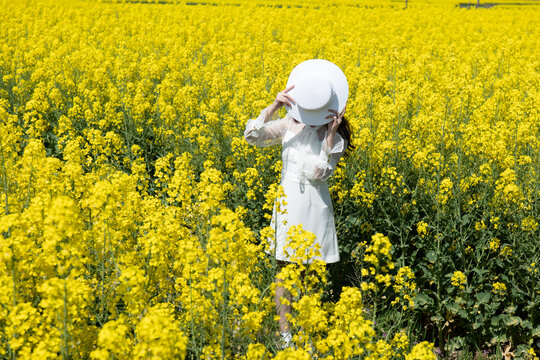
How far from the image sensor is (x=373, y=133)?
5.10 metres

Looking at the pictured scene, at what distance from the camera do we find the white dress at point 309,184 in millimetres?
3484

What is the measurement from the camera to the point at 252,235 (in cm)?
306

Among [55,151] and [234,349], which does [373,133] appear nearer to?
[234,349]

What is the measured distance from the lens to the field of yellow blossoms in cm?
243

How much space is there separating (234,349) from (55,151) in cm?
468

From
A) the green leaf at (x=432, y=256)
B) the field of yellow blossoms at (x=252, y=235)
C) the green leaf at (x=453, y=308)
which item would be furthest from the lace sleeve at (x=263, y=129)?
the green leaf at (x=453, y=308)

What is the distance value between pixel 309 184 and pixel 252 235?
0.64 m

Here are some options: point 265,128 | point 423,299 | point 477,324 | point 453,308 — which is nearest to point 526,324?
point 477,324

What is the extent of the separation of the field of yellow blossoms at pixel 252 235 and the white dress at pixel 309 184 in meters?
0.19

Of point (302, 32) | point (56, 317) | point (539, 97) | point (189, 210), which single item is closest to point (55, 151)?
point (189, 210)

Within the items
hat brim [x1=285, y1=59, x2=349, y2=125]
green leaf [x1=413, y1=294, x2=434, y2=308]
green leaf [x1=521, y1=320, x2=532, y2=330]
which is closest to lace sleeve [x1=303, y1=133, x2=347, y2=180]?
hat brim [x1=285, y1=59, x2=349, y2=125]

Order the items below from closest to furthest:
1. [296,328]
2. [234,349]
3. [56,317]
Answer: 1. [56,317]
2. [296,328]
3. [234,349]

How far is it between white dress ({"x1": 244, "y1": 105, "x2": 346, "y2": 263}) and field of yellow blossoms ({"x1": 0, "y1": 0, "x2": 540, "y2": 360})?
19cm

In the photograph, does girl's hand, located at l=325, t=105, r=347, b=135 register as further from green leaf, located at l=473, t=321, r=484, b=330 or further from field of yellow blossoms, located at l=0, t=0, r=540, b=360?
green leaf, located at l=473, t=321, r=484, b=330
